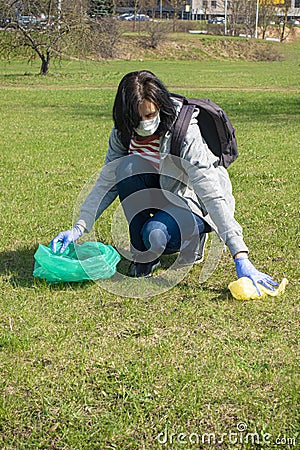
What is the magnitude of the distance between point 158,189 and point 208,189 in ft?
1.58

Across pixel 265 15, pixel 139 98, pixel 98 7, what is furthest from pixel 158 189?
pixel 265 15

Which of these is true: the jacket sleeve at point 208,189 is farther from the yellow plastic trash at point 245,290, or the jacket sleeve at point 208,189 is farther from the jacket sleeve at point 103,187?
the jacket sleeve at point 103,187

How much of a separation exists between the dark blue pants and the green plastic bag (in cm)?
26

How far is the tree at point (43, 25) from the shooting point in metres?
23.1

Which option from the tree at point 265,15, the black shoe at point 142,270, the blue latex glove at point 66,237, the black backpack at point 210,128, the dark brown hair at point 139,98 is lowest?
the tree at point 265,15

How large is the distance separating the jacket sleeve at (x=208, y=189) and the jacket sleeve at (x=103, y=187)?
51cm

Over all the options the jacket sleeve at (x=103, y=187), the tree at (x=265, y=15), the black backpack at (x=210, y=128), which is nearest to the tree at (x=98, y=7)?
the tree at (x=265, y=15)

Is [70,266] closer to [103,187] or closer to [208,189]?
[103,187]

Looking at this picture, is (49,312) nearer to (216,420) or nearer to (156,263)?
(156,263)

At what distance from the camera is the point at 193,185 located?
368 cm

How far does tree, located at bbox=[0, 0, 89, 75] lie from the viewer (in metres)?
23.1

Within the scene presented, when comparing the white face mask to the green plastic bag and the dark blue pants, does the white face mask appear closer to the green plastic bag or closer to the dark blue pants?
the dark blue pants

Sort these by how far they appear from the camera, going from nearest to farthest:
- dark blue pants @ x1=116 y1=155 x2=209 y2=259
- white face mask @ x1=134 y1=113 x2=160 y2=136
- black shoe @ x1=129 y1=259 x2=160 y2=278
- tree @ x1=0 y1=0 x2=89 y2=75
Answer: white face mask @ x1=134 y1=113 x2=160 y2=136
dark blue pants @ x1=116 y1=155 x2=209 y2=259
black shoe @ x1=129 y1=259 x2=160 y2=278
tree @ x1=0 y1=0 x2=89 y2=75

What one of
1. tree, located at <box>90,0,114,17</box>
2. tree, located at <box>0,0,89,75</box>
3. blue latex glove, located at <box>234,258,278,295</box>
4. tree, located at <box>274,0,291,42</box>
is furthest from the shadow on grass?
tree, located at <box>274,0,291,42</box>
